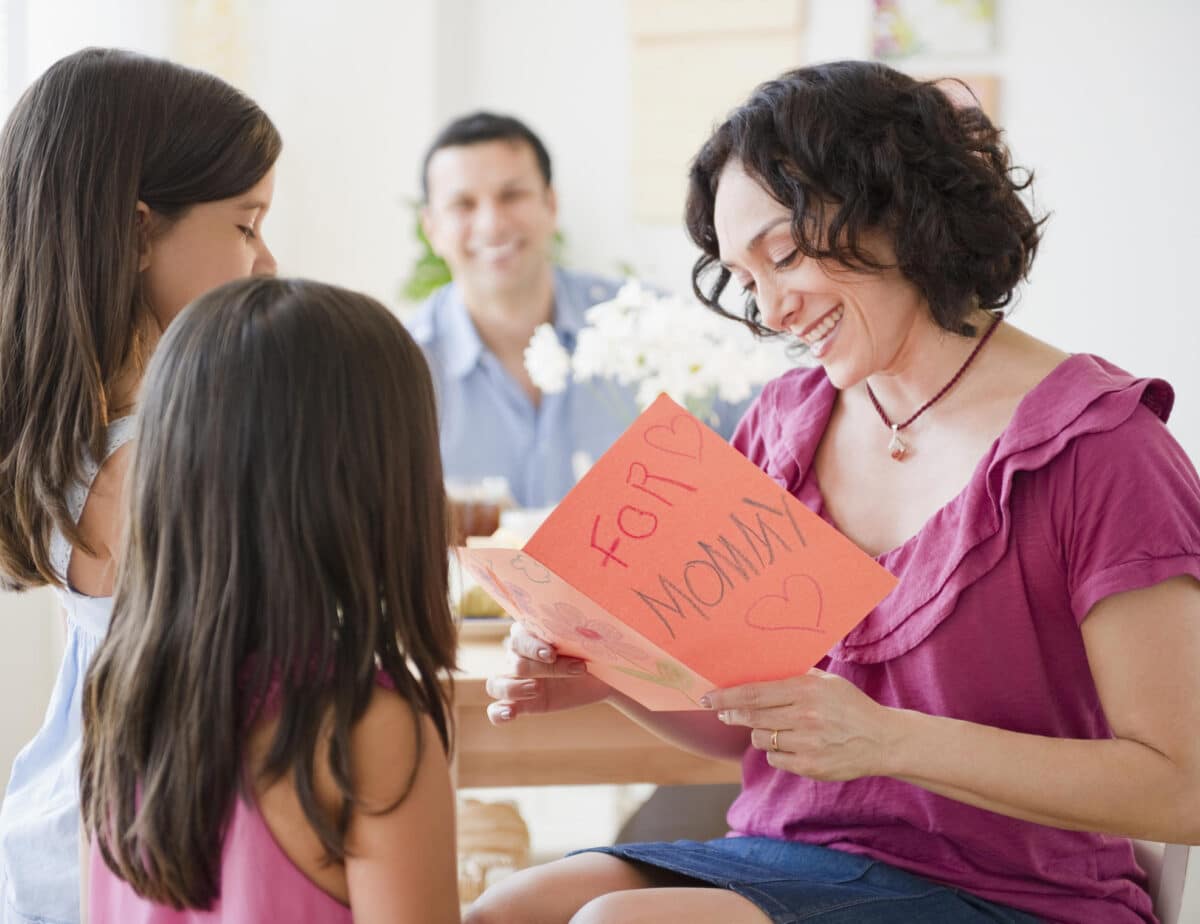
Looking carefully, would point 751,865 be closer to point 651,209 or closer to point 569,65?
point 651,209

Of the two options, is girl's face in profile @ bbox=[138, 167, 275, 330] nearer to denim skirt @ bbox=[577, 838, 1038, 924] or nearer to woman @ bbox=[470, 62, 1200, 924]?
woman @ bbox=[470, 62, 1200, 924]

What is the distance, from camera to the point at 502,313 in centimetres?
325

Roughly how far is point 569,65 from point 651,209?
0.56m

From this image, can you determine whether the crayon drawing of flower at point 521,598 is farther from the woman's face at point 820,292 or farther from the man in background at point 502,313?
the man in background at point 502,313

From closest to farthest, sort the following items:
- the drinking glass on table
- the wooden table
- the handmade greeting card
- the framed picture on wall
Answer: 1. the handmade greeting card
2. the wooden table
3. the drinking glass on table
4. the framed picture on wall

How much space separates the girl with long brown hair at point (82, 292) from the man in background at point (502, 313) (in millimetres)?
1874

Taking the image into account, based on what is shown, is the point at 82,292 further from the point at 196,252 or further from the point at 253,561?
the point at 253,561

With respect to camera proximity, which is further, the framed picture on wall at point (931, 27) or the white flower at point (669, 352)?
the framed picture on wall at point (931, 27)

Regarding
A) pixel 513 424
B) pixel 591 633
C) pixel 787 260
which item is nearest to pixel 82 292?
pixel 591 633

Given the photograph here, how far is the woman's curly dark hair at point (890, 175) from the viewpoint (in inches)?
47.5

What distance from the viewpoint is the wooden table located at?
1558 mm

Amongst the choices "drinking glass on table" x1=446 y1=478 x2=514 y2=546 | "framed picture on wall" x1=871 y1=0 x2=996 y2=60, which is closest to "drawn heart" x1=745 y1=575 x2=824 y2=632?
"drinking glass on table" x1=446 y1=478 x2=514 y2=546

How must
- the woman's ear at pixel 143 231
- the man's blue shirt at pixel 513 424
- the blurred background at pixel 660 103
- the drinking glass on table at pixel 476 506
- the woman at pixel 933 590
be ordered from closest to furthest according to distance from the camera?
the woman at pixel 933 590
the woman's ear at pixel 143 231
the drinking glass on table at pixel 476 506
the man's blue shirt at pixel 513 424
the blurred background at pixel 660 103

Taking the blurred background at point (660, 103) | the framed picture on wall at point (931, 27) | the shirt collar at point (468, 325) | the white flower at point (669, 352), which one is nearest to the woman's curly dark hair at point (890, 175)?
the white flower at point (669, 352)
